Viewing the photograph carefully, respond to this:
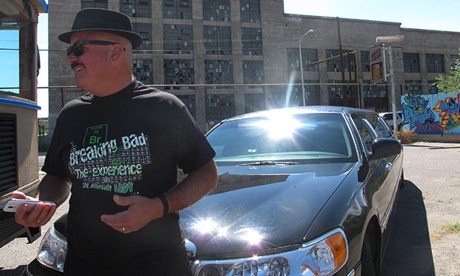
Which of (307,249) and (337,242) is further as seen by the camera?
(337,242)

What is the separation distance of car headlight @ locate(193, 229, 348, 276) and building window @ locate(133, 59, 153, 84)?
45889mm

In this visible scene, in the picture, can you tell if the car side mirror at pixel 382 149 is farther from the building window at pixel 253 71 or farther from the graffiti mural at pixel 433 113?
the building window at pixel 253 71

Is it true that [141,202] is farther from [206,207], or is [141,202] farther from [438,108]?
[438,108]

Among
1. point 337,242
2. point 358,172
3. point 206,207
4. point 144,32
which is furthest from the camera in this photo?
point 144,32

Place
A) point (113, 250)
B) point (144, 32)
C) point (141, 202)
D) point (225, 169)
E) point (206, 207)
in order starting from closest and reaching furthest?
point (141, 202) < point (113, 250) < point (206, 207) < point (225, 169) < point (144, 32)

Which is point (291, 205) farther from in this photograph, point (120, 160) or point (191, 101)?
point (191, 101)

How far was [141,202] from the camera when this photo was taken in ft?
4.81

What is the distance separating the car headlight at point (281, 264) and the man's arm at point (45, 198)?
78 cm

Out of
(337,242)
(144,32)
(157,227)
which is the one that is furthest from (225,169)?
(144,32)

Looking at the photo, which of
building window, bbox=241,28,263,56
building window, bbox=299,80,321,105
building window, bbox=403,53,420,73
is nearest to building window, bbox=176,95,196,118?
building window, bbox=241,28,263,56

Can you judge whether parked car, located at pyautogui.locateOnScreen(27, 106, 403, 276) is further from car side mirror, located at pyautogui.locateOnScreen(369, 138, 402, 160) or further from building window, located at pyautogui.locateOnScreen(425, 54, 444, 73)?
building window, located at pyautogui.locateOnScreen(425, 54, 444, 73)

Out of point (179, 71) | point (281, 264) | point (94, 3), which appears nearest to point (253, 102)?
point (179, 71)

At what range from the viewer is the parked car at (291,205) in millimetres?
2129

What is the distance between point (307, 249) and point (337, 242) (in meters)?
0.25
